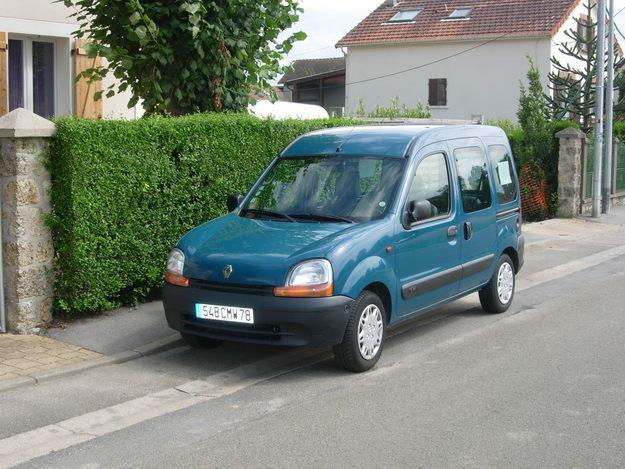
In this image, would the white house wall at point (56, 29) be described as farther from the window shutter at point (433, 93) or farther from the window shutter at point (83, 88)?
the window shutter at point (433, 93)

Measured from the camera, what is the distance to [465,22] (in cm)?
3950

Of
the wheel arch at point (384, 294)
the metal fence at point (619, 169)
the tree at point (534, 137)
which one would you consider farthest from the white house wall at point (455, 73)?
the wheel arch at point (384, 294)

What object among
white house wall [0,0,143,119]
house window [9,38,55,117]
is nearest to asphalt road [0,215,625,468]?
white house wall [0,0,143,119]

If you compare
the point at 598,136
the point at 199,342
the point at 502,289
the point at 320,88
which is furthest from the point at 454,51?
the point at 199,342

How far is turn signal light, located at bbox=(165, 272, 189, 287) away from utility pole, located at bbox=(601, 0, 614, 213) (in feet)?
52.2

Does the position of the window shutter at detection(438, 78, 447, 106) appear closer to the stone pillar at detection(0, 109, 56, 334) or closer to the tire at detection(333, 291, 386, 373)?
the stone pillar at detection(0, 109, 56, 334)

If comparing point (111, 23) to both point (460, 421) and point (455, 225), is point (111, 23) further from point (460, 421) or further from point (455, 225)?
point (460, 421)

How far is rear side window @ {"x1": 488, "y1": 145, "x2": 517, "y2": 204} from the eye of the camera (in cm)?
979

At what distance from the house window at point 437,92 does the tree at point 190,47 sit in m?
29.3

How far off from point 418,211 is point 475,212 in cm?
152

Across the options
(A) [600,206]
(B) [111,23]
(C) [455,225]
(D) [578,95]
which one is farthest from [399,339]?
(D) [578,95]

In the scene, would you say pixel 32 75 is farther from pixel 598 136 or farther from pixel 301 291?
pixel 598 136

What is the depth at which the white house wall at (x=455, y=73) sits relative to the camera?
3788 centimetres

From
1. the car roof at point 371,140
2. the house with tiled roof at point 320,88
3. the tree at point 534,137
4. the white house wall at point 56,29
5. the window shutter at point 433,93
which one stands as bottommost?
the car roof at point 371,140
